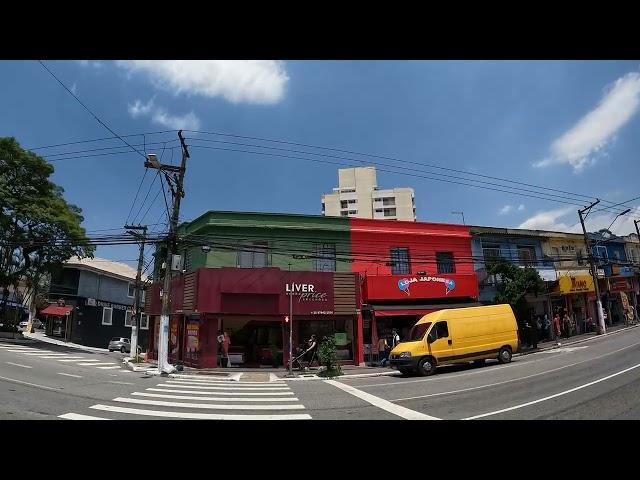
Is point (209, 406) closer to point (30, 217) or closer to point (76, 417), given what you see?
point (76, 417)

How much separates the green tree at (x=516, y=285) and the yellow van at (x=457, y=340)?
5.76m

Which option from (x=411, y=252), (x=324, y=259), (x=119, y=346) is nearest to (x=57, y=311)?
(x=119, y=346)

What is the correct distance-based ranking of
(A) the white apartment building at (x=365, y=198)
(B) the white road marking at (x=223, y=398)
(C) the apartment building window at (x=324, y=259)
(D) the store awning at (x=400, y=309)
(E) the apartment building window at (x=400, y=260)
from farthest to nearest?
(A) the white apartment building at (x=365, y=198) < (E) the apartment building window at (x=400, y=260) < (C) the apartment building window at (x=324, y=259) < (D) the store awning at (x=400, y=309) < (B) the white road marking at (x=223, y=398)

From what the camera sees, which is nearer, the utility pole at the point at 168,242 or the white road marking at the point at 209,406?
the white road marking at the point at 209,406

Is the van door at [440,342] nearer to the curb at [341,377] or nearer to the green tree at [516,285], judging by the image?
the curb at [341,377]

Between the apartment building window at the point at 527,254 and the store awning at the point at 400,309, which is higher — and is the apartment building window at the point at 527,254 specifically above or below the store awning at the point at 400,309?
above

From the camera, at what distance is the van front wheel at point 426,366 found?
1680cm

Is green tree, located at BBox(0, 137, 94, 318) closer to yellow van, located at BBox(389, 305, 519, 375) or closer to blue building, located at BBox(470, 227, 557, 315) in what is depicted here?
yellow van, located at BBox(389, 305, 519, 375)

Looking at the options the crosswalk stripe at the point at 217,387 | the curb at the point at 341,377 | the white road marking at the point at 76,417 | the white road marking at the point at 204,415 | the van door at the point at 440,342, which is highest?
the van door at the point at 440,342

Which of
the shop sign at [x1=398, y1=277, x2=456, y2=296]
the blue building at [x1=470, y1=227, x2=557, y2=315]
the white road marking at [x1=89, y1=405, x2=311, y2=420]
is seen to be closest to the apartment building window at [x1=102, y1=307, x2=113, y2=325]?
the shop sign at [x1=398, y1=277, x2=456, y2=296]

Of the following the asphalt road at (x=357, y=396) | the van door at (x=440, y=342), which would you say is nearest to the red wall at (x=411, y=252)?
the van door at (x=440, y=342)

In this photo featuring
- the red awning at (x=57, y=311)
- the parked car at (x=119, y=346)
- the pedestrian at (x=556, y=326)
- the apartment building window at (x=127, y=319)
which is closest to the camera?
the pedestrian at (x=556, y=326)
